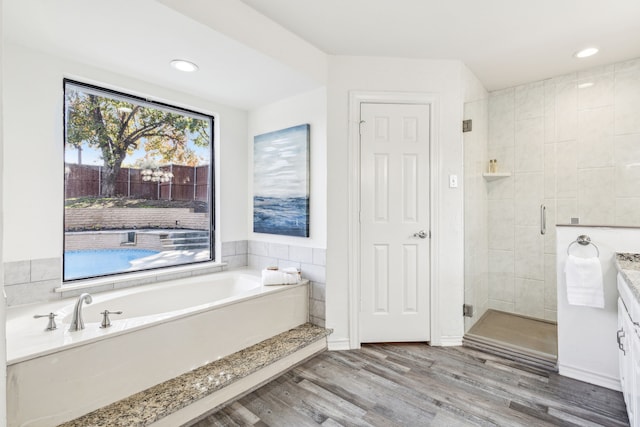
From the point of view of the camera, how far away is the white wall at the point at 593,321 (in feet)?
6.81

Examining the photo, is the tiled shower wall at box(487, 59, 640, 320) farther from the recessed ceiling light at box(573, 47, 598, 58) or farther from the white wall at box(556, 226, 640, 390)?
the white wall at box(556, 226, 640, 390)

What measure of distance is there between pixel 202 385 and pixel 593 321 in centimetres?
250

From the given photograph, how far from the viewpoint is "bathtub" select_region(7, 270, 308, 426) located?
1509 millimetres

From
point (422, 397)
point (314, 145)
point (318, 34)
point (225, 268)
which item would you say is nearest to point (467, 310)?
point (422, 397)

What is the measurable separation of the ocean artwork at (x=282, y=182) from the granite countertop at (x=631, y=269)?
2058 millimetres

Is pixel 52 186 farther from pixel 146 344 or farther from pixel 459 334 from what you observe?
pixel 459 334

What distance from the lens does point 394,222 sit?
2744 millimetres

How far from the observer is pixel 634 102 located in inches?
109

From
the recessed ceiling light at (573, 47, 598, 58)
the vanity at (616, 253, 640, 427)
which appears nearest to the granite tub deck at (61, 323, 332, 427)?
the vanity at (616, 253, 640, 427)

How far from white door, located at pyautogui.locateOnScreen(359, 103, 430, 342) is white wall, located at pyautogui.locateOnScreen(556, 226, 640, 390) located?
0.92 meters

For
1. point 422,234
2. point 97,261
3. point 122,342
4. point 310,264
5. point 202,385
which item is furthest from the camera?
point 310,264

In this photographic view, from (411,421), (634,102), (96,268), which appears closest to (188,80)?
(96,268)

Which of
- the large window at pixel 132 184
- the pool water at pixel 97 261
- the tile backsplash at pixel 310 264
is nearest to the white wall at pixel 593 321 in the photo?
the tile backsplash at pixel 310 264

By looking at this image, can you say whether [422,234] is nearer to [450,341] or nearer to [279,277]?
[450,341]
